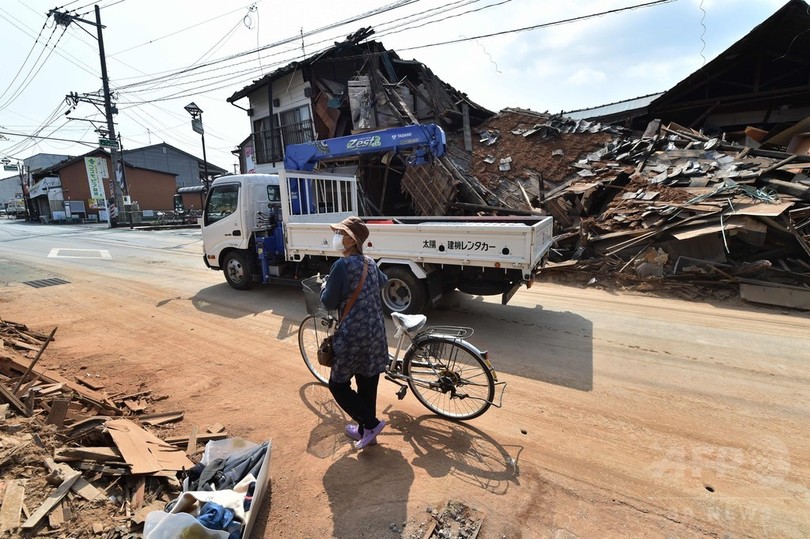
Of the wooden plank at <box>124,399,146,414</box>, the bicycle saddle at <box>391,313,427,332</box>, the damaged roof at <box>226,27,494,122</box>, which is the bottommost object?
the wooden plank at <box>124,399,146,414</box>

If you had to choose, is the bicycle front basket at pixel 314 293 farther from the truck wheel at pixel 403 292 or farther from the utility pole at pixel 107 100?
the utility pole at pixel 107 100

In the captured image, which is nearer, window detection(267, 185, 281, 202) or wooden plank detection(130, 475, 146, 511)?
wooden plank detection(130, 475, 146, 511)

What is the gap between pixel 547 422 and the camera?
330 cm

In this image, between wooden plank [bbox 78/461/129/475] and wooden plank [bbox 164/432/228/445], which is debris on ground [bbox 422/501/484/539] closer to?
wooden plank [bbox 164/432/228/445]

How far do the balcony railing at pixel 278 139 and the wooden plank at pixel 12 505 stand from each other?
54.7 ft

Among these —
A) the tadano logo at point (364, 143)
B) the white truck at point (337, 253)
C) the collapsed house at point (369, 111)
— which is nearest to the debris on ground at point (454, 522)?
the white truck at point (337, 253)

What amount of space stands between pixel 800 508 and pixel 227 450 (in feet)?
12.9

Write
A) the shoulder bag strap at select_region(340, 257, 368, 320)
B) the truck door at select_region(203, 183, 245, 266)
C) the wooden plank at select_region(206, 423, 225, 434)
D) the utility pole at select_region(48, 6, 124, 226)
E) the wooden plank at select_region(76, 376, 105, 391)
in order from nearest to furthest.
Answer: the shoulder bag strap at select_region(340, 257, 368, 320) < the wooden plank at select_region(206, 423, 225, 434) < the wooden plank at select_region(76, 376, 105, 391) < the truck door at select_region(203, 183, 245, 266) < the utility pole at select_region(48, 6, 124, 226)

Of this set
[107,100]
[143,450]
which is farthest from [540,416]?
[107,100]

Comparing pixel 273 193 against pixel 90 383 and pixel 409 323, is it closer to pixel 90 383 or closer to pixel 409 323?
pixel 90 383

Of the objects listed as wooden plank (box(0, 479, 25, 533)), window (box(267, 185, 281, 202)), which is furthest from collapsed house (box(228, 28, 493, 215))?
wooden plank (box(0, 479, 25, 533))

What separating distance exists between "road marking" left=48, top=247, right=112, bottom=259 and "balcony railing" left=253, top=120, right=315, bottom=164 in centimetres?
843

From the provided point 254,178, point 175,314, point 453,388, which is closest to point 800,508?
point 453,388

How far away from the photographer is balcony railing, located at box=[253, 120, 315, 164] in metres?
17.4
